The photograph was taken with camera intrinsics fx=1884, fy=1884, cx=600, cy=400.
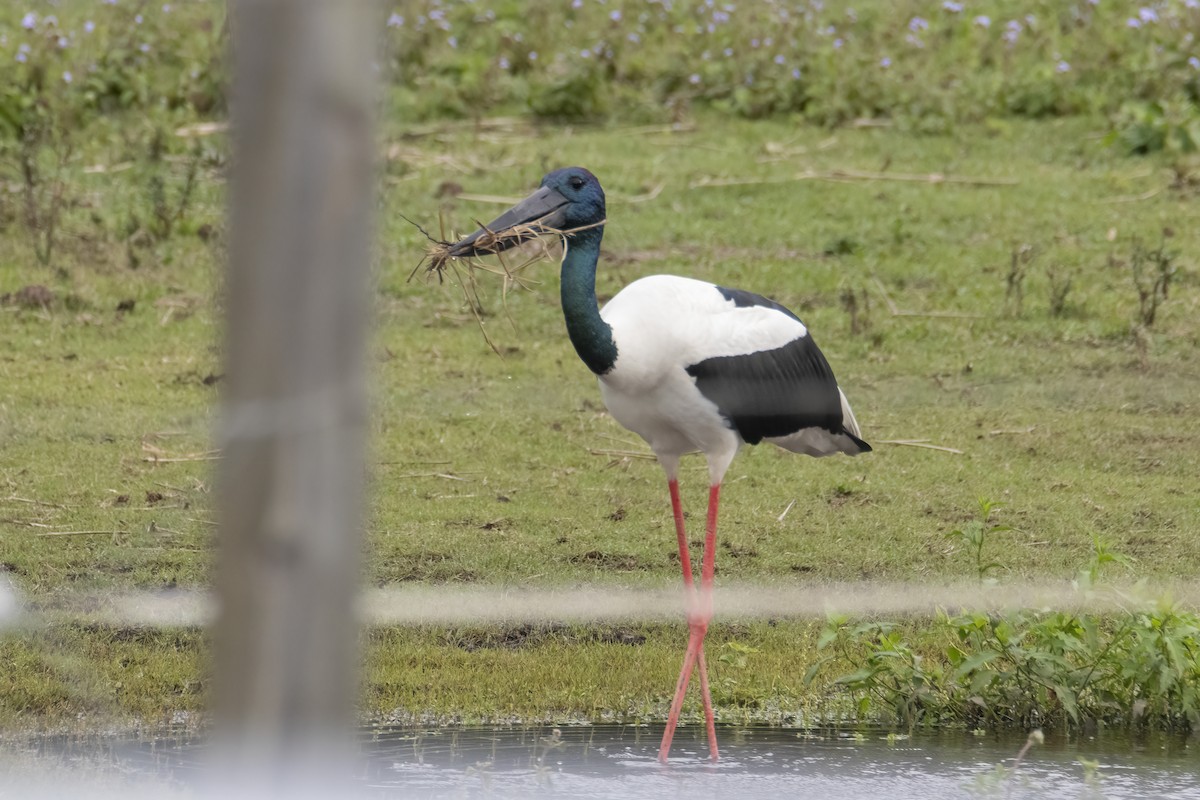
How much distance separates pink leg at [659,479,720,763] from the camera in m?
4.87

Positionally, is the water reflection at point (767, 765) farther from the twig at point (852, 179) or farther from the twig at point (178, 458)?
the twig at point (852, 179)

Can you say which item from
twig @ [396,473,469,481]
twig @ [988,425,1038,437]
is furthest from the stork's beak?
twig @ [988,425,1038,437]

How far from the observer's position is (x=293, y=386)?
1967 mm

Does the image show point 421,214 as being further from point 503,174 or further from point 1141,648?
point 1141,648

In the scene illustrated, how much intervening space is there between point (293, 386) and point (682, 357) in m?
3.07

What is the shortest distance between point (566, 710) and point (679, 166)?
Result: 20.0 feet

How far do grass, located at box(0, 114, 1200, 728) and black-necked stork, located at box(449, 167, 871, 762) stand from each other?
A: 381mm

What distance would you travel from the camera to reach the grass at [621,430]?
546cm

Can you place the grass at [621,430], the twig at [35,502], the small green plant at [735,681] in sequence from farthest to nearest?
the twig at [35,502], the grass at [621,430], the small green plant at [735,681]

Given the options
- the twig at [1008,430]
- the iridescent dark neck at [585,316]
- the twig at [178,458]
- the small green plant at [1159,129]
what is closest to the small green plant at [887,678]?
the iridescent dark neck at [585,316]

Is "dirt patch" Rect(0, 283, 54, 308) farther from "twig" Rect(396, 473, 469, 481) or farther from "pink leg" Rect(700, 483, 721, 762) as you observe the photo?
"pink leg" Rect(700, 483, 721, 762)

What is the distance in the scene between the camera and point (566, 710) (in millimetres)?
5094

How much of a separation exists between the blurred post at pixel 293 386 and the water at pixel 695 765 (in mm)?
2273

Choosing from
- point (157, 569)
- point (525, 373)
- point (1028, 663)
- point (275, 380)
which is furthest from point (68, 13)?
point (275, 380)
